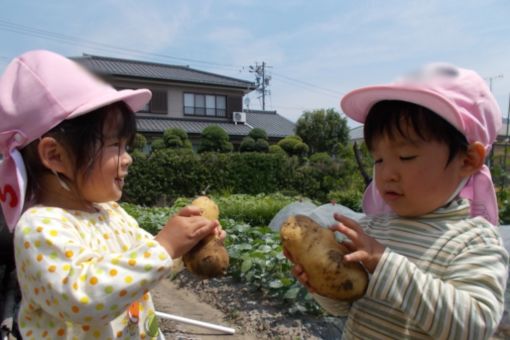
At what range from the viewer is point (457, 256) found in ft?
3.83

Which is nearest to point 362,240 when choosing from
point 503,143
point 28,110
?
point 28,110

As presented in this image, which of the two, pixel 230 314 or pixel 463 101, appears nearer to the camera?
pixel 463 101

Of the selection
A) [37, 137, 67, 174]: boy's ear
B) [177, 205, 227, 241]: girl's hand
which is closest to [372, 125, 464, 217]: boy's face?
[177, 205, 227, 241]: girl's hand

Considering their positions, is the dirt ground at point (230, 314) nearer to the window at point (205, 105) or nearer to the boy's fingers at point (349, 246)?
the boy's fingers at point (349, 246)

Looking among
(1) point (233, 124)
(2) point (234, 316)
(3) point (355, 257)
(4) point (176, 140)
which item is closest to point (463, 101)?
(3) point (355, 257)

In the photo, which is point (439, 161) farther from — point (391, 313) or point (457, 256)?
point (391, 313)

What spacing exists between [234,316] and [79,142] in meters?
2.59

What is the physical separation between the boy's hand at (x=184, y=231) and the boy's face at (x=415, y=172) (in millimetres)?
554

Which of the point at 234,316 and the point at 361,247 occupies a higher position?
the point at 361,247

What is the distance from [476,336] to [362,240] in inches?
13.9

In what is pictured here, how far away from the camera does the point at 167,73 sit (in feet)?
84.5

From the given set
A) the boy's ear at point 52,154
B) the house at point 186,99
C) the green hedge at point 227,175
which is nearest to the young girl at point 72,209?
the boy's ear at point 52,154

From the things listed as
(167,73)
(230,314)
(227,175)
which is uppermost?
(167,73)

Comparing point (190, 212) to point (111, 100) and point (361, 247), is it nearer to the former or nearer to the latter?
point (111, 100)
